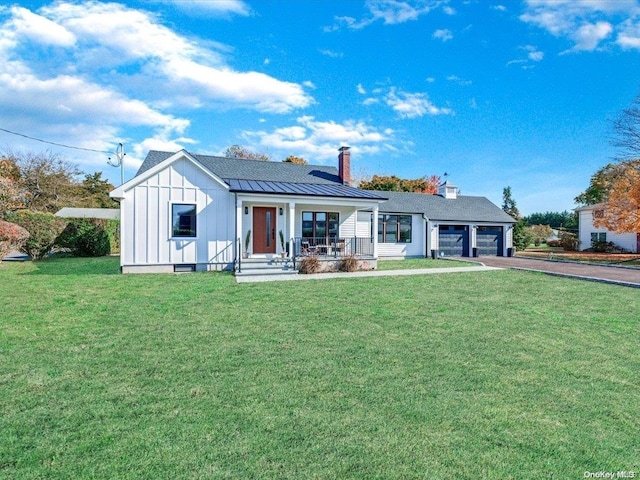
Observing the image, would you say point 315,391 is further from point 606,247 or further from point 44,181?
point 44,181

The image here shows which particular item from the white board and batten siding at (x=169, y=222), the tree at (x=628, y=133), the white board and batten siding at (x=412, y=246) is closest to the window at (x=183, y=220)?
the white board and batten siding at (x=169, y=222)

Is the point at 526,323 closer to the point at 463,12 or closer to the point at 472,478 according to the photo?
the point at 472,478

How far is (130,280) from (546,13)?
17.6 metres

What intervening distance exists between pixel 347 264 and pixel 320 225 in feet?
12.5

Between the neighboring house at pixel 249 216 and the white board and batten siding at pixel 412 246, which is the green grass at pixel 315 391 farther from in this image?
the white board and batten siding at pixel 412 246

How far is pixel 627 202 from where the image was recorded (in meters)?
22.8

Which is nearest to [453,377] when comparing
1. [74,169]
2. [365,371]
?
[365,371]

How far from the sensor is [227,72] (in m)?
16.8

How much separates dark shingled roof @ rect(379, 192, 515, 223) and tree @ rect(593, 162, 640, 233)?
646 cm

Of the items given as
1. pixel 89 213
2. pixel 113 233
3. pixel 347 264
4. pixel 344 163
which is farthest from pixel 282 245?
pixel 89 213

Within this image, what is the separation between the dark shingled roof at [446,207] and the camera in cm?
2288

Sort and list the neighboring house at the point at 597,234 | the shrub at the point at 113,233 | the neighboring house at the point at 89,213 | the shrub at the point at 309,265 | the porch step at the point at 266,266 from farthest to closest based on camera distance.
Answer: the neighboring house at the point at 597,234
the neighboring house at the point at 89,213
the shrub at the point at 113,233
the shrub at the point at 309,265
the porch step at the point at 266,266

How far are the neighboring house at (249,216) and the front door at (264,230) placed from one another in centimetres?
5

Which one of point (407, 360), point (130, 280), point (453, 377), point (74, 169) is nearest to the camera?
point (453, 377)
